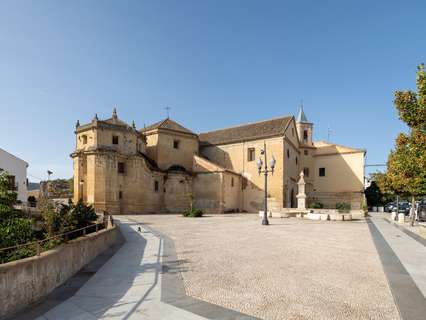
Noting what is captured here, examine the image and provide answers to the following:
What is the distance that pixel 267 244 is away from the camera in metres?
11.5

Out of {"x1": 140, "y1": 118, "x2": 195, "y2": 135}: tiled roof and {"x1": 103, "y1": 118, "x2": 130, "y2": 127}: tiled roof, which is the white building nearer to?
{"x1": 103, "y1": 118, "x2": 130, "y2": 127}: tiled roof

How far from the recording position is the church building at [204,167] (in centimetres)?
3081

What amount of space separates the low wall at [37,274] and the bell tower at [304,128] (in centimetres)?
4589

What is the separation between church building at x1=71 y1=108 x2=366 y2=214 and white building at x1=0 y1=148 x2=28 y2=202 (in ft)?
27.5

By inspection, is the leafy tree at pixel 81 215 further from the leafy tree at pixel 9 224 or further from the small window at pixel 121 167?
the small window at pixel 121 167

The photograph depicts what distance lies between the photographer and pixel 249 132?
4081 cm

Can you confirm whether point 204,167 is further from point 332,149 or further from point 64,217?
point 64,217

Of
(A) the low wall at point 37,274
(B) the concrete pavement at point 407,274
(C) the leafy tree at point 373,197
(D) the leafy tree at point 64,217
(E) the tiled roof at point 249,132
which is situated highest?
(E) the tiled roof at point 249,132

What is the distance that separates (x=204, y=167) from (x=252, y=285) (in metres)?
31.5

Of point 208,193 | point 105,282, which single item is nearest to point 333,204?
point 208,193

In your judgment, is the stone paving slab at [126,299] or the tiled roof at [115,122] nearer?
the stone paving slab at [126,299]

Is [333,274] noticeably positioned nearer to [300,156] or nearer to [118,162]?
[118,162]

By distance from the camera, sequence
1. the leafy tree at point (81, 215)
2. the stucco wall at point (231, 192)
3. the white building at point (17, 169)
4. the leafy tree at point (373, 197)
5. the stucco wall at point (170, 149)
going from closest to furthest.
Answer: the leafy tree at point (81, 215), the white building at point (17, 169), the stucco wall at point (231, 192), the stucco wall at point (170, 149), the leafy tree at point (373, 197)

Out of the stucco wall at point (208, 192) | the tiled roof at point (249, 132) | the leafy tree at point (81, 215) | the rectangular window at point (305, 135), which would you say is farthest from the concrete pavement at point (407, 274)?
the rectangular window at point (305, 135)
